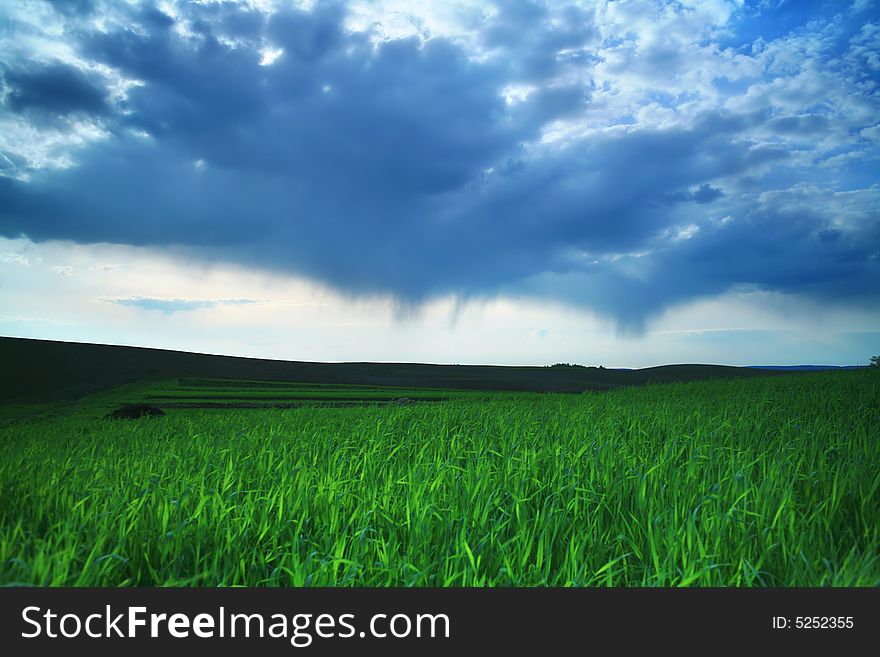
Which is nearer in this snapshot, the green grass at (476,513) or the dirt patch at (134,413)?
the green grass at (476,513)

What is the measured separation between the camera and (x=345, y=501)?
460cm

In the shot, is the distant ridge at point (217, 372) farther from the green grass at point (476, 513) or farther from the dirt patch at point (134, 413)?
the green grass at point (476, 513)

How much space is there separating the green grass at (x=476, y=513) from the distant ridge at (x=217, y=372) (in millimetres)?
19895

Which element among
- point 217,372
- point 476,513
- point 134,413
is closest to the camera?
point 476,513

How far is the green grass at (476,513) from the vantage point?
10.8 ft

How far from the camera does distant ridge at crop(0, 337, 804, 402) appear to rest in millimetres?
28250

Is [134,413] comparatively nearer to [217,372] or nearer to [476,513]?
[476,513]

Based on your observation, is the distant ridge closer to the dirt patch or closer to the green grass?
the dirt patch

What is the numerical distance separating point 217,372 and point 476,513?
33.5m

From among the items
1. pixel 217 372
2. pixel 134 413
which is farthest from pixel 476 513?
pixel 217 372

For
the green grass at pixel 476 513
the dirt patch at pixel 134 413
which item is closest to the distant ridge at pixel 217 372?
the dirt patch at pixel 134 413

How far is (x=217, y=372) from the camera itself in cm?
3394

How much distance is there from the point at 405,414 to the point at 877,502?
7.68 meters

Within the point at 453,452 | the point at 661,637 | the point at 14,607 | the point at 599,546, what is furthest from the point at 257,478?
the point at 661,637
